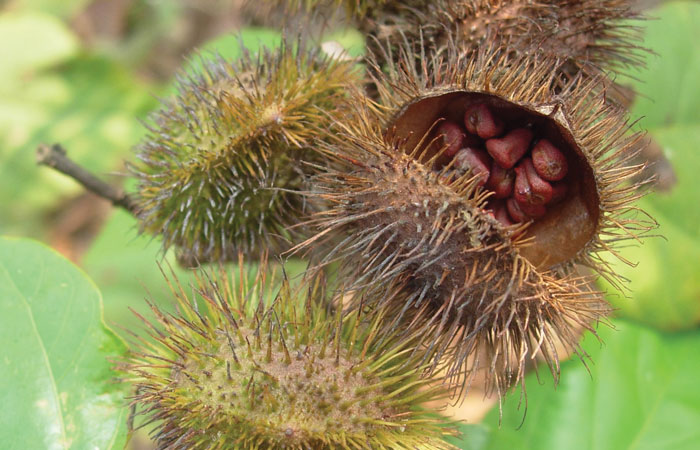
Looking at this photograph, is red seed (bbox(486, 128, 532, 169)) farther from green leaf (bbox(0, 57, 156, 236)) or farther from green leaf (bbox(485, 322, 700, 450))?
green leaf (bbox(0, 57, 156, 236))

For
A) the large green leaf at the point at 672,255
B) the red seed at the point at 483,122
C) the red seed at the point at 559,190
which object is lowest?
the large green leaf at the point at 672,255

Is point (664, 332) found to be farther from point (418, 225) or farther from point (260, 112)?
point (260, 112)

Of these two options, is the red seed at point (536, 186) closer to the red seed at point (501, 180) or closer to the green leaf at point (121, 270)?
the red seed at point (501, 180)

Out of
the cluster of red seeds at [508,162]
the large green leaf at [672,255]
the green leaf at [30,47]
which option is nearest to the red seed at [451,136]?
the cluster of red seeds at [508,162]

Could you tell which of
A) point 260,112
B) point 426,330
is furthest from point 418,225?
point 260,112

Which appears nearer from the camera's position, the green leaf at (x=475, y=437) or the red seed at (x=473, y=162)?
the red seed at (x=473, y=162)

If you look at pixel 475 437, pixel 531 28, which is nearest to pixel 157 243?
Result: pixel 475 437

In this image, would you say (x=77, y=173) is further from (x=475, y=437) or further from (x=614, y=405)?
(x=614, y=405)
